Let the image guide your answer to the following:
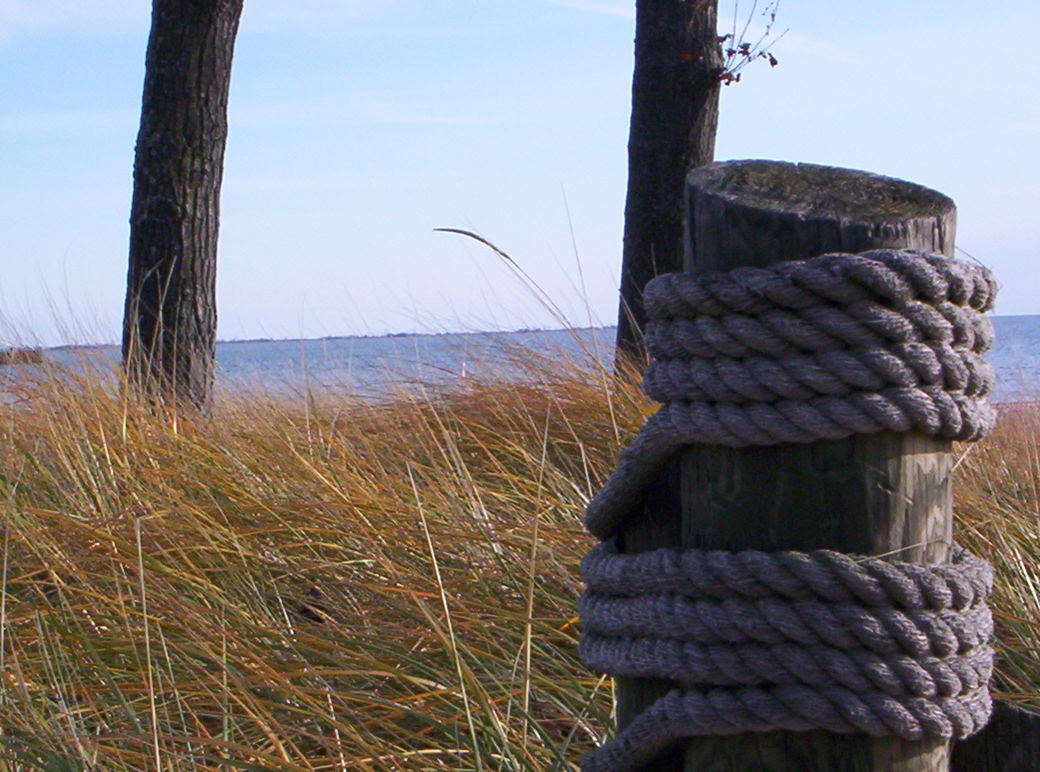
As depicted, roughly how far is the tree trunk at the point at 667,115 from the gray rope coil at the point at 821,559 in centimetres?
410

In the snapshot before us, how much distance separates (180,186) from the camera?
482cm

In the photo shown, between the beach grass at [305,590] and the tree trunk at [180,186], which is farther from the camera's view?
the tree trunk at [180,186]

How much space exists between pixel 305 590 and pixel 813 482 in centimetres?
169

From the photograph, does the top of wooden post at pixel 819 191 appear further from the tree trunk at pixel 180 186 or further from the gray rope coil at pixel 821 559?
the tree trunk at pixel 180 186

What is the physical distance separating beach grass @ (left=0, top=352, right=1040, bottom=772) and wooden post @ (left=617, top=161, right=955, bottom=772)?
52cm

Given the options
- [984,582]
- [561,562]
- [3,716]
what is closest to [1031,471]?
[561,562]

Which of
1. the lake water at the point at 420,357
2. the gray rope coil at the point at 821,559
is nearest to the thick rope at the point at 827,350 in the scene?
the gray rope coil at the point at 821,559

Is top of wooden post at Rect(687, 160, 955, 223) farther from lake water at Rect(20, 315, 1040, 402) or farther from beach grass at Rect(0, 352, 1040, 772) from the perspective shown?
lake water at Rect(20, 315, 1040, 402)

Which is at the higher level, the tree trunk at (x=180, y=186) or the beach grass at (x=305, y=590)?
the tree trunk at (x=180, y=186)

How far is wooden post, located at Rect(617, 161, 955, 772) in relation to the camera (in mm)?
1113

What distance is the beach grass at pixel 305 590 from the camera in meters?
1.80

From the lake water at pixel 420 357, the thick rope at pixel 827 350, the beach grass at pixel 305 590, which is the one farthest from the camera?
the lake water at pixel 420 357

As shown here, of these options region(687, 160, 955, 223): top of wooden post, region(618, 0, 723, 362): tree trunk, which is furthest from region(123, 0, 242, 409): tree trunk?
region(687, 160, 955, 223): top of wooden post

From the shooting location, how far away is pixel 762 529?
1.14m
